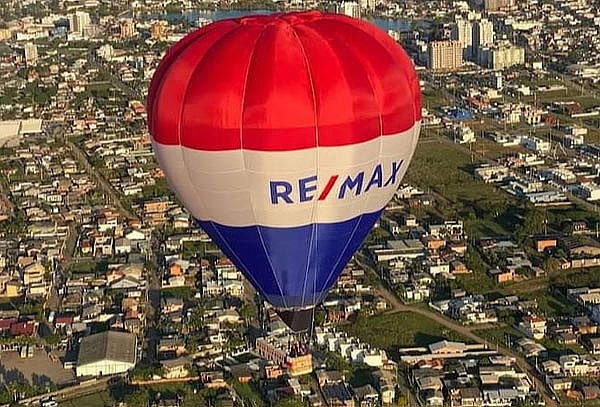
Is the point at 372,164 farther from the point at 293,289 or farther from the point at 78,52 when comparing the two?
the point at 78,52

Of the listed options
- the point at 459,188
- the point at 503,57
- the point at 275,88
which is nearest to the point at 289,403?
the point at 275,88

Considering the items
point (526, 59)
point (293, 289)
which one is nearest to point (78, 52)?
point (526, 59)

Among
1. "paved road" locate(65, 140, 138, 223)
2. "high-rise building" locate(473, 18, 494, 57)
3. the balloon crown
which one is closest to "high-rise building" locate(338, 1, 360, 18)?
"high-rise building" locate(473, 18, 494, 57)

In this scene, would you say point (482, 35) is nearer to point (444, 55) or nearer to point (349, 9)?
point (444, 55)

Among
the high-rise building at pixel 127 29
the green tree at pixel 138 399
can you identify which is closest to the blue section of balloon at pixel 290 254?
the green tree at pixel 138 399

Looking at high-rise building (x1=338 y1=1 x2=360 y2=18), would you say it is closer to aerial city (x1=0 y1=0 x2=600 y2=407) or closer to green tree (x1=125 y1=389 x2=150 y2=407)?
aerial city (x1=0 y1=0 x2=600 y2=407)
